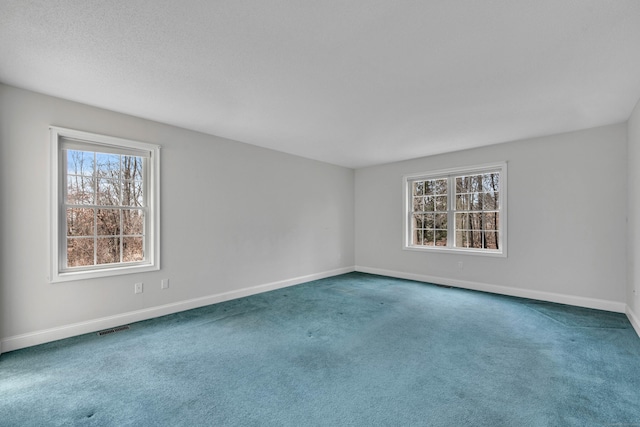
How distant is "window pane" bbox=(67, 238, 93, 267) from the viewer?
123 inches

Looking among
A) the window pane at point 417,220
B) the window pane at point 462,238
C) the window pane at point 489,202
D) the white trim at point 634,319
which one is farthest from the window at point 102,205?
the white trim at point 634,319

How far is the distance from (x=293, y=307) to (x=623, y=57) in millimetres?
4085

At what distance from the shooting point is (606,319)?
3.43m

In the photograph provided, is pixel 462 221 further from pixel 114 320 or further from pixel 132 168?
pixel 114 320

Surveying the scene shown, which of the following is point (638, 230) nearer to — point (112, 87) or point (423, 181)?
point (423, 181)

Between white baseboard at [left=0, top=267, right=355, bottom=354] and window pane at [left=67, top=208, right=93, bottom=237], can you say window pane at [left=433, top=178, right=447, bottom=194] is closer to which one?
white baseboard at [left=0, top=267, right=355, bottom=354]

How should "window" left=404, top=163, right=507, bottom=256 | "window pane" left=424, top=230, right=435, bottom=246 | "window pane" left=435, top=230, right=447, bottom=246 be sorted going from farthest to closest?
"window pane" left=424, top=230, right=435, bottom=246
"window pane" left=435, top=230, right=447, bottom=246
"window" left=404, top=163, right=507, bottom=256

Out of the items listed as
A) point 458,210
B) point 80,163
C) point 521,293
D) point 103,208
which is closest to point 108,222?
point 103,208

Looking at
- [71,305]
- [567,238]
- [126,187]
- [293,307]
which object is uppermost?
[126,187]

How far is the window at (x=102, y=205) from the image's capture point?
120 inches

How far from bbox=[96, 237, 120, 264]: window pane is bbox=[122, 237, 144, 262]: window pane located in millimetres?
69

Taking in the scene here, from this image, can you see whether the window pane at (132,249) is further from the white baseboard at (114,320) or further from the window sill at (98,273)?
the white baseboard at (114,320)

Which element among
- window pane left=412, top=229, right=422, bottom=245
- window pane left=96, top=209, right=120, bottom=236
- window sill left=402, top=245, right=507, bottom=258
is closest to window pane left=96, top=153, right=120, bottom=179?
window pane left=96, top=209, right=120, bottom=236

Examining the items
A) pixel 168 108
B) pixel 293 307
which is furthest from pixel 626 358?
pixel 168 108
